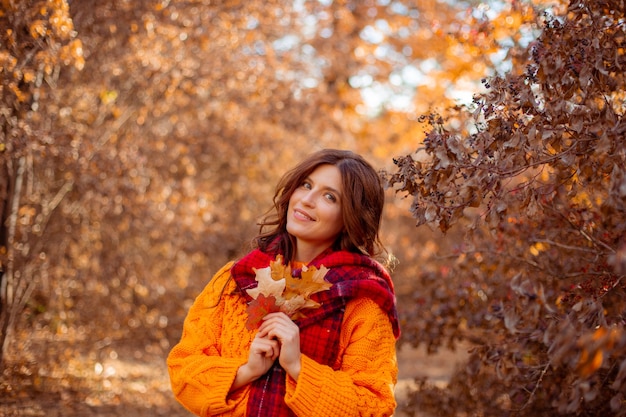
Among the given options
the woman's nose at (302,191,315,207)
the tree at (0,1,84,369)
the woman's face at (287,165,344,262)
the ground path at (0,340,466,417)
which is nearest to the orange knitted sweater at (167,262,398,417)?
the woman's face at (287,165,344,262)

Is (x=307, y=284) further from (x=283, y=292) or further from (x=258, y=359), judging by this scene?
(x=258, y=359)

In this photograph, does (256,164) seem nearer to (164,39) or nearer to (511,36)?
(164,39)

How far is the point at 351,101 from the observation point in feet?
38.3

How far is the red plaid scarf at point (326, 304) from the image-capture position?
245cm

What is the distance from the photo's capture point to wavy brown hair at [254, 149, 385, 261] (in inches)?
107

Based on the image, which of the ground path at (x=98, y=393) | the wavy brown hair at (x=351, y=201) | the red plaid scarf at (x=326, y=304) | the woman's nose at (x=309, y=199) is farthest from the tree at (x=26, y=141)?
the red plaid scarf at (x=326, y=304)

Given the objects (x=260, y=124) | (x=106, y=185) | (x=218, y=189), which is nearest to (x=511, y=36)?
(x=106, y=185)

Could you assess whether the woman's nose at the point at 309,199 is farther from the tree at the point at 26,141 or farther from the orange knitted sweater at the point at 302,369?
the tree at the point at 26,141

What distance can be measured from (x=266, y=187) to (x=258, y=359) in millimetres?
7290

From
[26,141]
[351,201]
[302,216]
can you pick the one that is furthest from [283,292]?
[26,141]

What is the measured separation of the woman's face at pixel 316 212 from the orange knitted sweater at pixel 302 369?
11.7 inches

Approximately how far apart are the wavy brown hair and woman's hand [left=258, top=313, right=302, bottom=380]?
0.43 metres

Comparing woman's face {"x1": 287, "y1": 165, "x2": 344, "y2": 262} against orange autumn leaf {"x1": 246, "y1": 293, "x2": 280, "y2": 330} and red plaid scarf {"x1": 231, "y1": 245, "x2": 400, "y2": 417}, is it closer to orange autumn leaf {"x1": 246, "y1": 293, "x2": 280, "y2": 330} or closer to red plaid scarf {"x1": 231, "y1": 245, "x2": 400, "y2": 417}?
red plaid scarf {"x1": 231, "y1": 245, "x2": 400, "y2": 417}

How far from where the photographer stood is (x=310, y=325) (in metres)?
2.51
